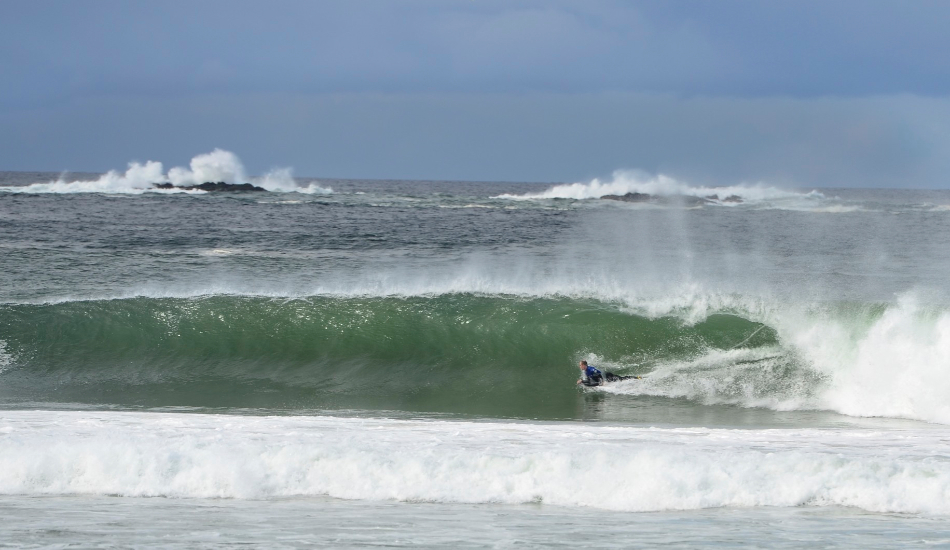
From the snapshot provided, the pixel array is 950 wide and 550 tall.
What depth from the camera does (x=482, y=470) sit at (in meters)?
7.34

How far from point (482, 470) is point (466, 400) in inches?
206

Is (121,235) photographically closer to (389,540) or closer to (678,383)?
(678,383)

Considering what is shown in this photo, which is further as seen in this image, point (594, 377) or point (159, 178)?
point (159, 178)

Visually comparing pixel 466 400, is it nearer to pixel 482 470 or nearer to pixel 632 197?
pixel 482 470

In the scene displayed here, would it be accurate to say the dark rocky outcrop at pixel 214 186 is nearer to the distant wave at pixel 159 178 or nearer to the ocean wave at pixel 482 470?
the distant wave at pixel 159 178

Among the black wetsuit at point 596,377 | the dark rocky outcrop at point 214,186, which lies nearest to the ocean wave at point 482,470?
the black wetsuit at point 596,377

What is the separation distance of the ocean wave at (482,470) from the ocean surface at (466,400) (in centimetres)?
3

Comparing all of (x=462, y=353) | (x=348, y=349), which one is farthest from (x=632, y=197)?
(x=348, y=349)

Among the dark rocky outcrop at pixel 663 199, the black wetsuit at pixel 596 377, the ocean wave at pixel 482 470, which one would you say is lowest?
the ocean wave at pixel 482 470

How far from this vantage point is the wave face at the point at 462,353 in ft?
40.1

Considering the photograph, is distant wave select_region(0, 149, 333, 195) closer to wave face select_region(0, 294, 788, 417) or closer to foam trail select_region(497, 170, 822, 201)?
foam trail select_region(497, 170, 822, 201)

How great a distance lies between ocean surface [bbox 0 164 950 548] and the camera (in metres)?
6.51

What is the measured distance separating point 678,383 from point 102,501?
8735 mm

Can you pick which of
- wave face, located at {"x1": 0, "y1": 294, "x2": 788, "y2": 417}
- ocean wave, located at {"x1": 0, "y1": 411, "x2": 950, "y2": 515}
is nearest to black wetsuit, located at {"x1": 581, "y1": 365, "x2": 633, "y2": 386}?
wave face, located at {"x1": 0, "y1": 294, "x2": 788, "y2": 417}
